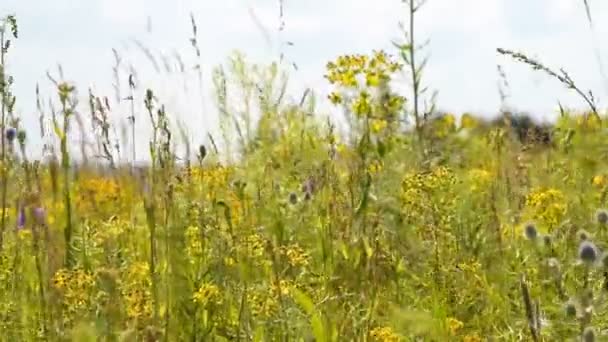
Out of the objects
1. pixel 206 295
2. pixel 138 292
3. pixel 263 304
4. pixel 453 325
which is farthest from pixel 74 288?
pixel 453 325

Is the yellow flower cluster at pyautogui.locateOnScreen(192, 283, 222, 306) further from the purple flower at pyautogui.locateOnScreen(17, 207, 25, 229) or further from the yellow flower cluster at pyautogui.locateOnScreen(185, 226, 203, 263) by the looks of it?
the purple flower at pyautogui.locateOnScreen(17, 207, 25, 229)

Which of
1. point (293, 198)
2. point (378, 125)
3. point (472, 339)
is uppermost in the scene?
point (378, 125)

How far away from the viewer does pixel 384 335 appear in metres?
1.87

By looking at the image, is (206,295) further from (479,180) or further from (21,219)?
(479,180)

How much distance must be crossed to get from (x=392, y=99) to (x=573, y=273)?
74 cm

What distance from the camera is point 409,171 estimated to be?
3.25m

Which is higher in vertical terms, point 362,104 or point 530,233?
point 362,104

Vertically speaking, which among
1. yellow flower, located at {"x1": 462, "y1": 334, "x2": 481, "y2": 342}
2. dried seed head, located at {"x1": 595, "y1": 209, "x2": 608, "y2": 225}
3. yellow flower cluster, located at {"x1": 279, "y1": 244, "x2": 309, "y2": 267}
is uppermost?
dried seed head, located at {"x1": 595, "y1": 209, "x2": 608, "y2": 225}

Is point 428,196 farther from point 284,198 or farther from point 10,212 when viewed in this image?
point 10,212

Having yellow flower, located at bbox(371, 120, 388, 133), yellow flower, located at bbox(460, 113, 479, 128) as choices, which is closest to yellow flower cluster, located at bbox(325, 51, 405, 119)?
yellow flower, located at bbox(371, 120, 388, 133)

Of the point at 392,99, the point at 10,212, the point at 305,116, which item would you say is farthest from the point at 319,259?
the point at 305,116

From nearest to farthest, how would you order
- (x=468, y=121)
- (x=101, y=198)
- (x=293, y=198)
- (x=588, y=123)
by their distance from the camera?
(x=293, y=198), (x=101, y=198), (x=588, y=123), (x=468, y=121)

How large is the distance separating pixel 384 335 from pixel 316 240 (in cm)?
88

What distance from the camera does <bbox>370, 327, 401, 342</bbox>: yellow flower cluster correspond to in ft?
6.10
